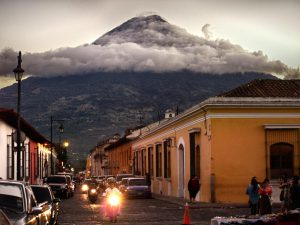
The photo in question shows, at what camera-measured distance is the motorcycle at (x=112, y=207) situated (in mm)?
23750

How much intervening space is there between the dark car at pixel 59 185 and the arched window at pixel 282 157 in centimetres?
1710

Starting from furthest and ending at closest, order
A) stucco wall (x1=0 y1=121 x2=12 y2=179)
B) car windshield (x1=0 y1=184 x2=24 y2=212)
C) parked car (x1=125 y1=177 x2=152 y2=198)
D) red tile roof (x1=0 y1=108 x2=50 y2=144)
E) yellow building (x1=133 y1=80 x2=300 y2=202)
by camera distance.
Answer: parked car (x1=125 y1=177 x2=152 y2=198) → yellow building (x1=133 y1=80 x2=300 y2=202) → stucco wall (x1=0 y1=121 x2=12 y2=179) → red tile roof (x1=0 y1=108 x2=50 y2=144) → car windshield (x1=0 y1=184 x2=24 y2=212)

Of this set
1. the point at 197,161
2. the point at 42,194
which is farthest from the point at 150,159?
the point at 42,194

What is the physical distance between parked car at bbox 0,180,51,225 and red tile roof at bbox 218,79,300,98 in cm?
2404

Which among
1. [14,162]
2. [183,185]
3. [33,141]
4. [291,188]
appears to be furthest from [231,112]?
[33,141]

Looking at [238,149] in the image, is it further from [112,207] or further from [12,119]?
[112,207]

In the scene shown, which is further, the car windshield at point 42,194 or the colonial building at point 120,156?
the colonial building at point 120,156

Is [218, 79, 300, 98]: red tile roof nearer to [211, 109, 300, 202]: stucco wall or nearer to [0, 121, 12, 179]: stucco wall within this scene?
[211, 109, 300, 202]: stucco wall

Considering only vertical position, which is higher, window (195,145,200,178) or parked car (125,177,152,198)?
window (195,145,200,178)

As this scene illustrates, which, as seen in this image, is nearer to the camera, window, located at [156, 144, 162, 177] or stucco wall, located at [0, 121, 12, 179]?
stucco wall, located at [0, 121, 12, 179]

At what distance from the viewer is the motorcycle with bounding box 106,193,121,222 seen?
2375 centimetres

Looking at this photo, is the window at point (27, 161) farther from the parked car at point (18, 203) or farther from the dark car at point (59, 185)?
the parked car at point (18, 203)

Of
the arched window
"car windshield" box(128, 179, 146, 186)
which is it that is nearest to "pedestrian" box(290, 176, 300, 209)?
the arched window

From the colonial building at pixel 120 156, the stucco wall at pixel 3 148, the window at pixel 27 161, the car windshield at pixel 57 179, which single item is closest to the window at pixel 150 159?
the car windshield at pixel 57 179
